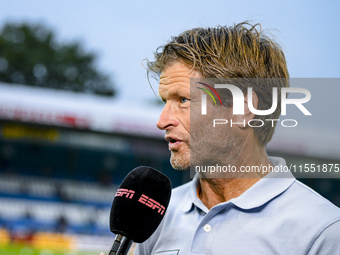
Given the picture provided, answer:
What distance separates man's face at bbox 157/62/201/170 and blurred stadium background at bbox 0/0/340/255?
712cm

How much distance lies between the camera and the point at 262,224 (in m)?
1.23

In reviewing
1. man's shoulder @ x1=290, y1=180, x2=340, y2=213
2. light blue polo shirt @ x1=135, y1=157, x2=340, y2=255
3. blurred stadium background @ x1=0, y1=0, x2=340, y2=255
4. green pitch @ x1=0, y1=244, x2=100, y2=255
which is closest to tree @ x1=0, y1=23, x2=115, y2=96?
blurred stadium background @ x1=0, y1=0, x2=340, y2=255

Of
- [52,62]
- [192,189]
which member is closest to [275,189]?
[192,189]

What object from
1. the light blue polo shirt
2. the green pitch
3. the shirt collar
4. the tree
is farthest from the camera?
the tree

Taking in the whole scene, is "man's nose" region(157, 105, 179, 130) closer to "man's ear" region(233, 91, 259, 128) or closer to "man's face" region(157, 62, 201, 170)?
"man's face" region(157, 62, 201, 170)

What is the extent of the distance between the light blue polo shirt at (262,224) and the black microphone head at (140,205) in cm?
18

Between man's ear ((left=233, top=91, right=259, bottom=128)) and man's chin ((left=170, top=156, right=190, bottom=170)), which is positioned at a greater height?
man's ear ((left=233, top=91, right=259, bottom=128))

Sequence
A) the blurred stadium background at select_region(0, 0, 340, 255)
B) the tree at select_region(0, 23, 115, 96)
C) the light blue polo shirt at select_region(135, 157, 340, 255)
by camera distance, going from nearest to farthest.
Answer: the light blue polo shirt at select_region(135, 157, 340, 255)
the blurred stadium background at select_region(0, 0, 340, 255)
the tree at select_region(0, 23, 115, 96)

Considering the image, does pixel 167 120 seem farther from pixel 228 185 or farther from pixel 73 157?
pixel 73 157

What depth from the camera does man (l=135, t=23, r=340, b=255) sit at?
1194 millimetres

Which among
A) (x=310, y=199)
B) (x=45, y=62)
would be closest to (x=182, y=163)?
(x=310, y=199)

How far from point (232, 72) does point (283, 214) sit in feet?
1.90

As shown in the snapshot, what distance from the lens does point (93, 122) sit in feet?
28.6

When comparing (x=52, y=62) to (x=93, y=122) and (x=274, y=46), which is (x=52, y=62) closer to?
(x=93, y=122)
